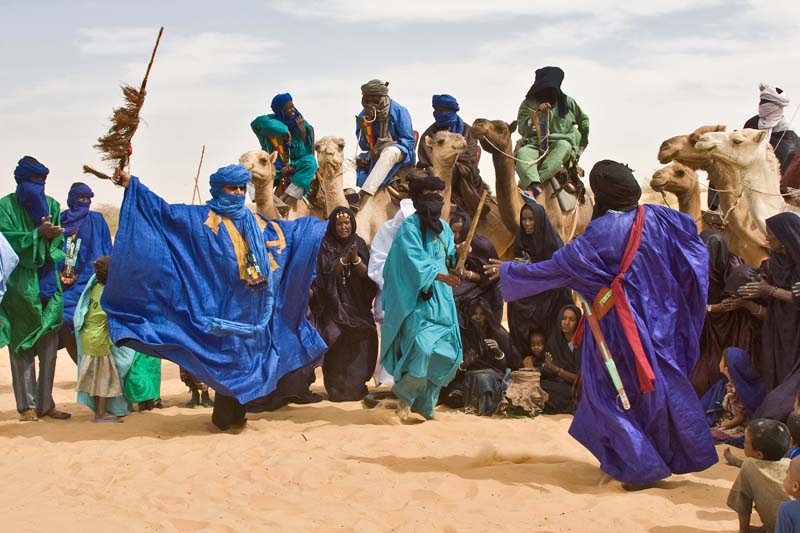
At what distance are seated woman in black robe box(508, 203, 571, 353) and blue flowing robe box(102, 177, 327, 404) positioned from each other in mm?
2231

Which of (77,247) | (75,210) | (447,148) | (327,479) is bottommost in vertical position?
(327,479)

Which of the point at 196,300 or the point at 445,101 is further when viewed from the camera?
the point at 445,101

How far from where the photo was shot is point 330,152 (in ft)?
42.1

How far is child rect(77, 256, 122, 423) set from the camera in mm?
10203

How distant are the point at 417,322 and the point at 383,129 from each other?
4083mm

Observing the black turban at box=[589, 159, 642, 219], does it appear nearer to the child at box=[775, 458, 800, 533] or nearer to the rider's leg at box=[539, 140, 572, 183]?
the child at box=[775, 458, 800, 533]

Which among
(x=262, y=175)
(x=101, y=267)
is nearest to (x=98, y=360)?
(x=101, y=267)

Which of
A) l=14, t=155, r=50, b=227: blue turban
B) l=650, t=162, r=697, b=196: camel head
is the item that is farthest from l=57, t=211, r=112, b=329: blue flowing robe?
l=650, t=162, r=697, b=196: camel head

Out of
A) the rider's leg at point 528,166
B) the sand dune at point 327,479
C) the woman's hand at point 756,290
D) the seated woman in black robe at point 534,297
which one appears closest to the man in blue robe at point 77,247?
the sand dune at point 327,479

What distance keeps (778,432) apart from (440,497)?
7.08 feet

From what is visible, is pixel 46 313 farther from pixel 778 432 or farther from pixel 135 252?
pixel 778 432

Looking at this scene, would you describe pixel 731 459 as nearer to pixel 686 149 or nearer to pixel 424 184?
pixel 424 184

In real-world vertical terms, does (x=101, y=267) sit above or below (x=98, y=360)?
above

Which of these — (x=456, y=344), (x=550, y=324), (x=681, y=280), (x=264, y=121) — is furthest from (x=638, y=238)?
(x=264, y=121)
